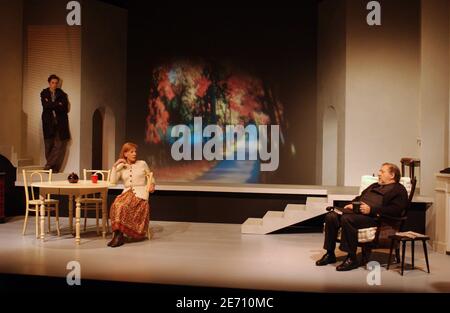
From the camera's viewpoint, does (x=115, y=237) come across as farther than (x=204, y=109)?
No

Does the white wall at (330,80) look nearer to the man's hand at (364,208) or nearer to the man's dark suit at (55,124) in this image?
the man's hand at (364,208)

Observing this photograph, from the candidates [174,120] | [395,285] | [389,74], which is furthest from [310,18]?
[395,285]

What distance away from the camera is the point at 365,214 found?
6.02 metres

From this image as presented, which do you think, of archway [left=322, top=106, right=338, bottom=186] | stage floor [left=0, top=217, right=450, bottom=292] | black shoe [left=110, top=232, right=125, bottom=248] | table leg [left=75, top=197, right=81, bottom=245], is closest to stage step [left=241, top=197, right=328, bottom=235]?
stage floor [left=0, top=217, right=450, bottom=292]

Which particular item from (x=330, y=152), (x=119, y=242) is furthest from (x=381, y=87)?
(x=119, y=242)

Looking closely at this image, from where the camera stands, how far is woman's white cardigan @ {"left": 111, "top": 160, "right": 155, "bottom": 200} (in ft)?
24.1

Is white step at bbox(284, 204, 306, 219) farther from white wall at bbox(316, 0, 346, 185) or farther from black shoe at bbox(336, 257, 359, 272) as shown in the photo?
white wall at bbox(316, 0, 346, 185)

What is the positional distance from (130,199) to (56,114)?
3.80 meters

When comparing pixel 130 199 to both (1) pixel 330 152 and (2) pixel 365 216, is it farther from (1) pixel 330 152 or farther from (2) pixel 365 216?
(1) pixel 330 152

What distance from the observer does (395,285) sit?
5395 mm

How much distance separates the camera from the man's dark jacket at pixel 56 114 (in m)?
10.4

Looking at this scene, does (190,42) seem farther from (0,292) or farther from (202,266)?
(0,292)

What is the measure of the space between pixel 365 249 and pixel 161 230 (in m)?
3.22

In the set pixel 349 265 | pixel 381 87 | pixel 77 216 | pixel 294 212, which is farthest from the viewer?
pixel 381 87
